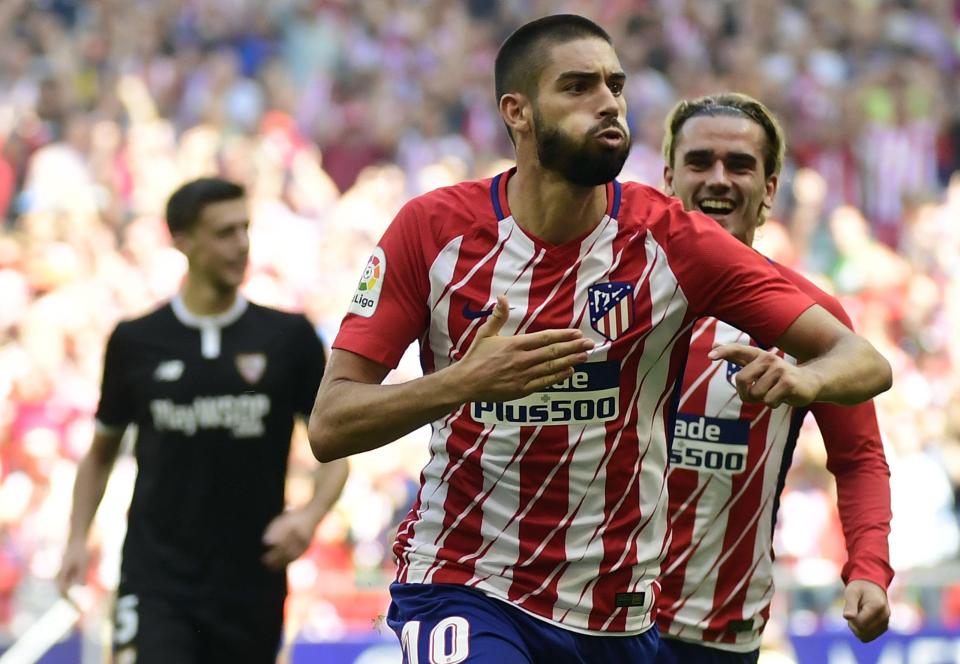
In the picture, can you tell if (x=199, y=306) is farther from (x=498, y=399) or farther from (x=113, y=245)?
(x=113, y=245)

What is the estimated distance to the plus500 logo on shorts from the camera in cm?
446

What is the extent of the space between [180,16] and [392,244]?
13.5 metres

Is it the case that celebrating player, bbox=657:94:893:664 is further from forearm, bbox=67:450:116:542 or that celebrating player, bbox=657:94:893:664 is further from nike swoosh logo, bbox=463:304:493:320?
forearm, bbox=67:450:116:542

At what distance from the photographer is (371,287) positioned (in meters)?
4.50

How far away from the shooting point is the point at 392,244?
4523 millimetres

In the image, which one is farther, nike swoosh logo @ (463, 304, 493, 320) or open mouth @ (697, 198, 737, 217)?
open mouth @ (697, 198, 737, 217)

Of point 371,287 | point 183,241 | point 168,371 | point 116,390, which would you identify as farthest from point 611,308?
point 183,241

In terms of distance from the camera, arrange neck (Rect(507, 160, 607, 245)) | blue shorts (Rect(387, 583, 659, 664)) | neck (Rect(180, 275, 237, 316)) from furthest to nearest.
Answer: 1. neck (Rect(180, 275, 237, 316))
2. neck (Rect(507, 160, 607, 245))
3. blue shorts (Rect(387, 583, 659, 664))

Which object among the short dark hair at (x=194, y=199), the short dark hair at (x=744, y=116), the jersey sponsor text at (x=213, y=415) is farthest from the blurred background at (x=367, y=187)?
the short dark hair at (x=744, y=116)

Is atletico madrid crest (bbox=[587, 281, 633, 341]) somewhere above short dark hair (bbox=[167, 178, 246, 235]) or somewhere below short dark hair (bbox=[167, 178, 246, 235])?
below

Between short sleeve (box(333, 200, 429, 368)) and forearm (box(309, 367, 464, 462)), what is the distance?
0.13 m

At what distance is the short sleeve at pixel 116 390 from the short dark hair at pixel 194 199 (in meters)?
0.54

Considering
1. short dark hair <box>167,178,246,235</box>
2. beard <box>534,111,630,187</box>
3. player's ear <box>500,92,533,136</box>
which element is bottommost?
beard <box>534,111,630,187</box>

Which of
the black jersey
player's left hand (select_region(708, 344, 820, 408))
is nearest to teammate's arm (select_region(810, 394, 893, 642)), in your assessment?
player's left hand (select_region(708, 344, 820, 408))
